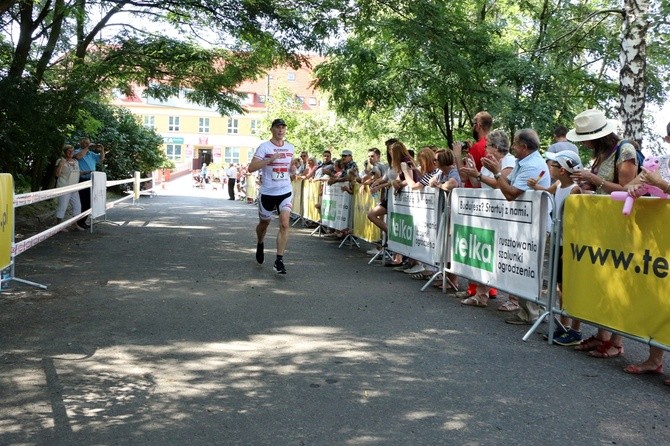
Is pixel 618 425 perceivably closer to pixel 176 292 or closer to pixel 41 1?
pixel 176 292

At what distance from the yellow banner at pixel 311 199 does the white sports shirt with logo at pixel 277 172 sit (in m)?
6.56

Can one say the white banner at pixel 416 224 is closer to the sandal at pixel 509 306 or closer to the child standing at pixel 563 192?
the sandal at pixel 509 306

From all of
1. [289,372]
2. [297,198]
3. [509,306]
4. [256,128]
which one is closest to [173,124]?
[256,128]

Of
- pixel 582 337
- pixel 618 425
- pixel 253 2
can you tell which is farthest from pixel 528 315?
pixel 253 2

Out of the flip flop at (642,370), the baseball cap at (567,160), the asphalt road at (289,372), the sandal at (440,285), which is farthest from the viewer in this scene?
the sandal at (440,285)

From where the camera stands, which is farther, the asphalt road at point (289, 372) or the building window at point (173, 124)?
the building window at point (173, 124)

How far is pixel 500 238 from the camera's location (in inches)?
305

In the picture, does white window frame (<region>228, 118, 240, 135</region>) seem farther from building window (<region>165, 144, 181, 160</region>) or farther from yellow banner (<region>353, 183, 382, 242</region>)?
yellow banner (<region>353, 183, 382, 242</region>)

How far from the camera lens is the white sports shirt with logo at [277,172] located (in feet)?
36.2

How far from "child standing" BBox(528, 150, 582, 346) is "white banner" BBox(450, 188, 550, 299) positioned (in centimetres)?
21

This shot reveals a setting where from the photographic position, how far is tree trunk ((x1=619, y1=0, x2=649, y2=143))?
13.7 meters

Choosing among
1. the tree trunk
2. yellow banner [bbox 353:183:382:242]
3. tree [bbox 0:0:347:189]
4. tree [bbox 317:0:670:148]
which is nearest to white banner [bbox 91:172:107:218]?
tree [bbox 0:0:347:189]

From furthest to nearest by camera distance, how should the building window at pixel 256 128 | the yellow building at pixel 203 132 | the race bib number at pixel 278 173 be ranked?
1. the yellow building at pixel 203 132
2. the building window at pixel 256 128
3. the race bib number at pixel 278 173

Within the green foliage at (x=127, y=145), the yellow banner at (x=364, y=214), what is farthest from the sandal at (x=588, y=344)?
the green foliage at (x=127, y=145)
